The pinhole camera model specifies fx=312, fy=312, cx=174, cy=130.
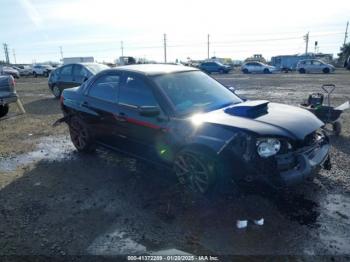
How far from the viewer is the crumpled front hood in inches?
136

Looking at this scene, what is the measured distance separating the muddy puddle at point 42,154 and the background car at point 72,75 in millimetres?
5734

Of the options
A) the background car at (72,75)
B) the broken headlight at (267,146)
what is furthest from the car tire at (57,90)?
the broken headlight at (267,146)

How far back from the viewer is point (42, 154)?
244 inches

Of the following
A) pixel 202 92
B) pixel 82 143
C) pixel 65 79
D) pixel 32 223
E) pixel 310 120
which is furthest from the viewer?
pixel 65 79

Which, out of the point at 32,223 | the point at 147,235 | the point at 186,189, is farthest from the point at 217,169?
the point at 32,223

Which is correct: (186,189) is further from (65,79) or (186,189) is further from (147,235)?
(65,79)

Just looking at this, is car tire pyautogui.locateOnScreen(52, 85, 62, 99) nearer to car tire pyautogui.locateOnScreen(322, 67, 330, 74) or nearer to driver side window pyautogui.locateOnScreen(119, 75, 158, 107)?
driver side window pyautogui.locateOnScreen(119, 75, 158, 107)

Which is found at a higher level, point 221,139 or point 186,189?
point 221,139

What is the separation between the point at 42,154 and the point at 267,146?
459 cm

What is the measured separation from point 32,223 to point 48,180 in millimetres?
1320

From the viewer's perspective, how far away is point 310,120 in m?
3.91

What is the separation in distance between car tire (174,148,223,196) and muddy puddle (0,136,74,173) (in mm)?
2821

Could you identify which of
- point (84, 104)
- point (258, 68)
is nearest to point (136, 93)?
point (84, 104)

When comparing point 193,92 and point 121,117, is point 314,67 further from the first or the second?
point 121,117
